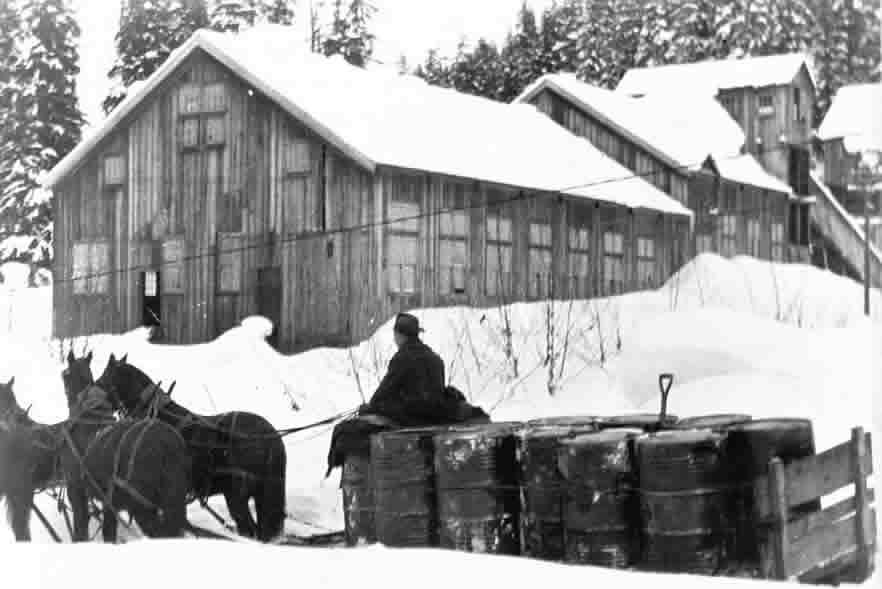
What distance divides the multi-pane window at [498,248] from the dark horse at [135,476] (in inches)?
520

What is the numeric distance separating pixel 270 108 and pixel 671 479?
17.2m

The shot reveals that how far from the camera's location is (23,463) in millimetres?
11062

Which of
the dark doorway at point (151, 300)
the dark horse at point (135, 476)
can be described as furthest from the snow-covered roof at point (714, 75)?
the dark doorway at point (151, 300)

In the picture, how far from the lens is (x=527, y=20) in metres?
16.7

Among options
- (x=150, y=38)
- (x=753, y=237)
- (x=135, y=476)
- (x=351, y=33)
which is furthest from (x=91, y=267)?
(x=135, y=476)

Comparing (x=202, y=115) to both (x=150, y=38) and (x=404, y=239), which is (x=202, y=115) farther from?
(x=404, y=239)

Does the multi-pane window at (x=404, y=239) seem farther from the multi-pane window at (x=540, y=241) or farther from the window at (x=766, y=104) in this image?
the window at (x=766, y=104)

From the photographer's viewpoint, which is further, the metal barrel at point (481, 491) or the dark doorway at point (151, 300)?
the dark doorway at point (151, 300)

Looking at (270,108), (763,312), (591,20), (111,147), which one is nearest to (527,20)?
(591,20)

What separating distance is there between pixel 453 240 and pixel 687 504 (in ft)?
51.2

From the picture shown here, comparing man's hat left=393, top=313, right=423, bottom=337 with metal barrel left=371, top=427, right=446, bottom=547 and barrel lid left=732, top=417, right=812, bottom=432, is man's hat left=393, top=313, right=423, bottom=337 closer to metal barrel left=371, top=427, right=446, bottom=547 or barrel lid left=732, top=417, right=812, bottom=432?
metal barrel left=371, top=427, right=446, bottom=547

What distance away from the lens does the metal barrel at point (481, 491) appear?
8.85 m

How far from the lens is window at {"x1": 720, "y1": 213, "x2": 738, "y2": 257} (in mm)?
23250

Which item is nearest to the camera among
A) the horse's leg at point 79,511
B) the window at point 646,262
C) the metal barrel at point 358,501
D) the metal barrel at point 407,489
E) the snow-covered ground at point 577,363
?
the metal barrel at point 407,489
